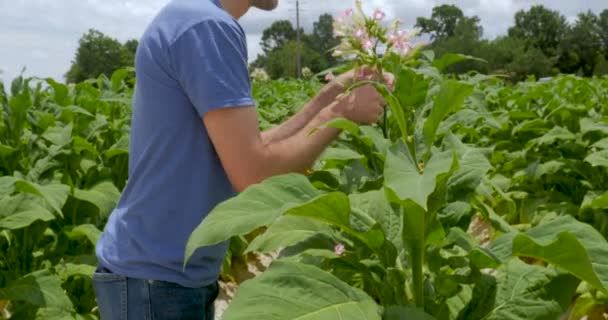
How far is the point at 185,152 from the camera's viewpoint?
6.68 feet

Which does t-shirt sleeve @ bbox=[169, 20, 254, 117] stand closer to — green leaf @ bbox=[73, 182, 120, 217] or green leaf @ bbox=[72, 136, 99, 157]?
green leaf @ bbox=[73, 182, 120, 217]

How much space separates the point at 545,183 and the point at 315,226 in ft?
13.4

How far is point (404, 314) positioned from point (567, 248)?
0.44 m

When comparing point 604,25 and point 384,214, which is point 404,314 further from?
point 604,25

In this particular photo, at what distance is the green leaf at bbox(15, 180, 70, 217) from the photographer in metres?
3.17

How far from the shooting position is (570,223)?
204cm

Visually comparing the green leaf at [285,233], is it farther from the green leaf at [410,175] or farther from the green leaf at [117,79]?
the green leaf at [117,79]

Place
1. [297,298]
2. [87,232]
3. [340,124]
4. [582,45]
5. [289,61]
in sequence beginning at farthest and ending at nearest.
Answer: [582,45]
[289,61]
[87,232]
[340,124]
[297,298]

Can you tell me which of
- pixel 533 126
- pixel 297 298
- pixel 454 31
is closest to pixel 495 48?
pixel 454 31

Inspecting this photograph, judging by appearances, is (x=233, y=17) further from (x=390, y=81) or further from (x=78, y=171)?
(x=78, y=171)

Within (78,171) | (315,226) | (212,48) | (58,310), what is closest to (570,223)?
(315,226)

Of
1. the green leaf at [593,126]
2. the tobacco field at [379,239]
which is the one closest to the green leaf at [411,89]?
the tobacco field at [379,239]

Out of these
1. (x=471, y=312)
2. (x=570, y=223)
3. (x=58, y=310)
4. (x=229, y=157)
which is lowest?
(x=58, y=310)

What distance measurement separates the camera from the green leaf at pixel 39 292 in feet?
10.5
